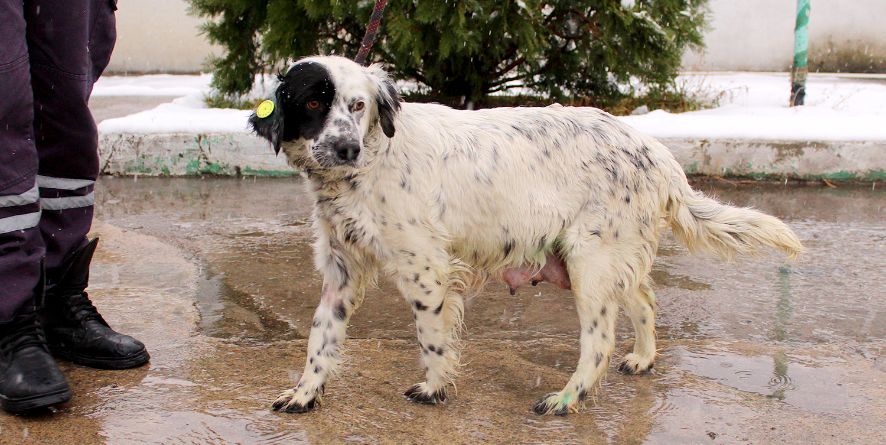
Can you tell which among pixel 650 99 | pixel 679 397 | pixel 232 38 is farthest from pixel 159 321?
pixel 650 99

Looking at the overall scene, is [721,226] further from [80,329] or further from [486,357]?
[80,329]

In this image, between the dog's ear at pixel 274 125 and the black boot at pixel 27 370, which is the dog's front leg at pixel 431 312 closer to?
the dog's ear at pixel 274 125

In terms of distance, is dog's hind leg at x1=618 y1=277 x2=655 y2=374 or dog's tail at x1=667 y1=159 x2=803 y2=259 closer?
dog's tail at x1=667 y1=159 x2=803 y2=259

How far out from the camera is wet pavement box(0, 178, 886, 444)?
2717 mm

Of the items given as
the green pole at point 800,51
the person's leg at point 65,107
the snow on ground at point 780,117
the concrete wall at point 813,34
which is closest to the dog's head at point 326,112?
the person's leg at point 65,107

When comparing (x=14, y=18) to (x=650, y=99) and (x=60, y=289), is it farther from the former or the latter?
(x=650, y=99)

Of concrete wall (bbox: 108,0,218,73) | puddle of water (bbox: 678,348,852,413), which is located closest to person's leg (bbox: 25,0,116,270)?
puddle of water (bbox: 678,348,852,413)

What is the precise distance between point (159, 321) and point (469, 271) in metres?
1.39

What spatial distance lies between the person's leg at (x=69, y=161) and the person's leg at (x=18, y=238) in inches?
7.9

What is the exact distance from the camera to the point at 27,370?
9.26 feet

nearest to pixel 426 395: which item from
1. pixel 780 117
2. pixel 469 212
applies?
pixel 469 212

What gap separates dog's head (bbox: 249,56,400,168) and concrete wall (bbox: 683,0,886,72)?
11600 mm

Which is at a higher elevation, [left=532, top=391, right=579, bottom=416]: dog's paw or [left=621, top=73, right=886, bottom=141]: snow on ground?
[left=621, top=73, right=886, bottom=141]: snow on ground

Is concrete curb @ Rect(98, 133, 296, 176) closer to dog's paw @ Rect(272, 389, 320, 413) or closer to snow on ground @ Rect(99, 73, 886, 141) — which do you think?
snow on ground @ Rect(99, 73, 886, 141)
